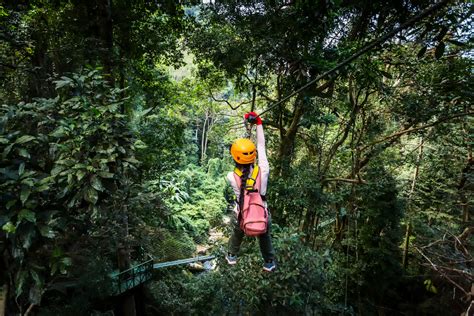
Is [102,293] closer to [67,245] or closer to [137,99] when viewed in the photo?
[67,245]

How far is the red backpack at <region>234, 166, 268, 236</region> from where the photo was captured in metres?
2.24

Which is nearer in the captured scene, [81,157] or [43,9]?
[81,157]

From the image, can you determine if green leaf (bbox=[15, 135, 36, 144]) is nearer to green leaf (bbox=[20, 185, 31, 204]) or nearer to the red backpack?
green leaf (bbox=[20, 185, 31, 204])

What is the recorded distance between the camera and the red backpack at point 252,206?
224 centimetres

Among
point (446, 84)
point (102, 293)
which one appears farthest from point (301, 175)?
point (102, 293)

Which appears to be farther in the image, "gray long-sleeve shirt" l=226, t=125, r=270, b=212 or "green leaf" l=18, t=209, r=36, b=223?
"gray long-sleeve shirt" l=226, t=125, r=270, b=212

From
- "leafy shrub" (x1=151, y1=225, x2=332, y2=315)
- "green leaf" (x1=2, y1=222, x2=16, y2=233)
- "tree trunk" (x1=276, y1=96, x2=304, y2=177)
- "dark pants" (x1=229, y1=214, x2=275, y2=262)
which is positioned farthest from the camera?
"tree trunk" (x1=276, y1=96, x2=304, y2=177)

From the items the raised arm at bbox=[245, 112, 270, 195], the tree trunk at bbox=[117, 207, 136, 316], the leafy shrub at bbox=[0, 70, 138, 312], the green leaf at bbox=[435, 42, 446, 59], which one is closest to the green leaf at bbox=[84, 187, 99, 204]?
the leafy shrub at bbox=[0, 70, 138, 312]

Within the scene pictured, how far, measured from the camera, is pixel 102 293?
4.62 m

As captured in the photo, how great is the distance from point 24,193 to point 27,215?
0.46 feet

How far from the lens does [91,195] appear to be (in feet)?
6.41

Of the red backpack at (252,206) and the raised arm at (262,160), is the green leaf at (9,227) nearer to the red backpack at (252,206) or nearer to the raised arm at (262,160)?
the red backpack at (252,206)

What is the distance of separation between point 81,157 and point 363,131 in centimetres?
Answer: 492

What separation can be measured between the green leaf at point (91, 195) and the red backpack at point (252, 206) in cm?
103
